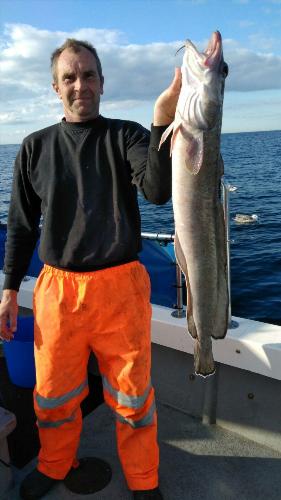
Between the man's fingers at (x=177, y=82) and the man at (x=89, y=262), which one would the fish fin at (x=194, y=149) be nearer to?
the man's fingers at (x=177, y=82)

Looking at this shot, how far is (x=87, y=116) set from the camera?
286 cm

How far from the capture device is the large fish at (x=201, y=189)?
1917 millimetres

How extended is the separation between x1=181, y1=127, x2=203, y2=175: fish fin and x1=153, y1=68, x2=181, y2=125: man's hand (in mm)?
193

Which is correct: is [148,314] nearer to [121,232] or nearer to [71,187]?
[121,232]

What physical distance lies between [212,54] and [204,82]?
0.40 feet

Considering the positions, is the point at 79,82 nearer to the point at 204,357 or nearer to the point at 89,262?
the point at 89,262

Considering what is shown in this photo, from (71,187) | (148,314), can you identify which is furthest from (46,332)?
(71,187)

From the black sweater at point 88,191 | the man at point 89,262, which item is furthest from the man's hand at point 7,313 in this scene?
the black sweater at point 88,191

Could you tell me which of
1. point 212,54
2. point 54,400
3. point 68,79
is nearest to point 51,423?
point 54,400

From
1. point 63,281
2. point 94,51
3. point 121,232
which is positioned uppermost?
point 94,51

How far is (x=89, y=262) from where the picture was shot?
9.29ft

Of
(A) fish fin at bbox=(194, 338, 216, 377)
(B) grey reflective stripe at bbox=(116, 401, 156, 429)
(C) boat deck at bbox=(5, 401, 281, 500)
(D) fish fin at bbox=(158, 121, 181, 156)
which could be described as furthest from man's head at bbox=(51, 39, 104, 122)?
(C) boat deck at bbox=(5, 401, 281, 500)

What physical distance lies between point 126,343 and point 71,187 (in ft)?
3.48

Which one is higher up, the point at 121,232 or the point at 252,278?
the point at 121,232
